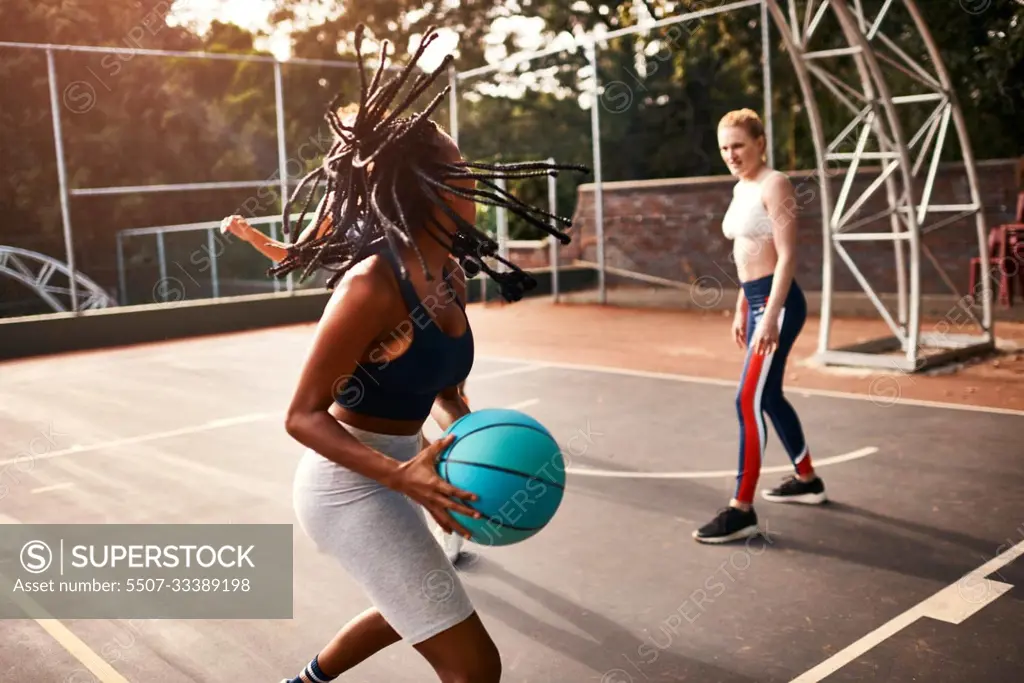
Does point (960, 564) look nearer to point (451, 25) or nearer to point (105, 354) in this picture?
point (105, 354)

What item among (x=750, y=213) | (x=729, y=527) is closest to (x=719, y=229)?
(x=750, y=213)

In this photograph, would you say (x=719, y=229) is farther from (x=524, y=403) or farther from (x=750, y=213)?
(x=750, y=213)

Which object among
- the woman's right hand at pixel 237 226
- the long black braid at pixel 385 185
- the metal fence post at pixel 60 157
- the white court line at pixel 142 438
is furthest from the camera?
the metal fence post at pixel 60 157

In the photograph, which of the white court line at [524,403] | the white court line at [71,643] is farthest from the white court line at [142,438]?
the white court line at [71,643]

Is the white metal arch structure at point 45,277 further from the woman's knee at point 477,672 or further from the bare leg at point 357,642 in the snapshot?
the woman's knee at point 477,672

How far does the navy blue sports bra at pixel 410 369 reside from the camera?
222 cm

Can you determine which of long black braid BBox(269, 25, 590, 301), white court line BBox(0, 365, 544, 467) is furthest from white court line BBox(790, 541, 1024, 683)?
white court line BBox(0, 365, 544, 467)

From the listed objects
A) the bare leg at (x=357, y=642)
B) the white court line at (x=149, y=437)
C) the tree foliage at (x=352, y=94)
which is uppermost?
the tree foliage at (x=352, y=94)

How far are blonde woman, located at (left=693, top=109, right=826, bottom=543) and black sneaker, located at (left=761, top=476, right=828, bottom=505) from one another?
1.29ft

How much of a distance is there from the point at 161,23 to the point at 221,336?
1043cm

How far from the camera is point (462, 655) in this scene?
221 centimetres

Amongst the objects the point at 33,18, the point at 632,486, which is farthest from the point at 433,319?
the point at 33,18

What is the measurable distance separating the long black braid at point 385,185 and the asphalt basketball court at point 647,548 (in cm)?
84

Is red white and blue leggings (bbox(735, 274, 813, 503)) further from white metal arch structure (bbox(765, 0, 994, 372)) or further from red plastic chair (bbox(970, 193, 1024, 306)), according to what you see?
red plastic chair (bbox(970, 193, 1024, 306))
